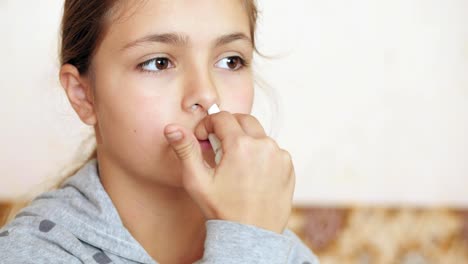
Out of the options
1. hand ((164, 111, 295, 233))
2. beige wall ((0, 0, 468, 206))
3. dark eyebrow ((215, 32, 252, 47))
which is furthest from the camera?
beige wall ((0, 0, 468, 206))

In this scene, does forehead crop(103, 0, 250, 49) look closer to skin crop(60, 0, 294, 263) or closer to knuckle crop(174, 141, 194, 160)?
skin crop(60, 0, 294, 263)

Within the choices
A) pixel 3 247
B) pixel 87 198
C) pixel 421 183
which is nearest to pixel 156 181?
pixel 87 198

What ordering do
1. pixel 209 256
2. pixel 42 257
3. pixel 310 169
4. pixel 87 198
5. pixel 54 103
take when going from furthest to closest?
pixel 310 169 → pixel 54 103 → pixel 87 198 → pixel 42 257 → pixel 209 256

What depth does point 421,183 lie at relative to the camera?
1.99m

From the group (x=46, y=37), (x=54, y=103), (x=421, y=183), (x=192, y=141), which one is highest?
(x=192, y=141)

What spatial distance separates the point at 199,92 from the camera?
1.02 m

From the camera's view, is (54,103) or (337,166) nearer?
(54,103)

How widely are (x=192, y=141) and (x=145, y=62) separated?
16cm

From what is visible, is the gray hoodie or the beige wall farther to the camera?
the beige wall

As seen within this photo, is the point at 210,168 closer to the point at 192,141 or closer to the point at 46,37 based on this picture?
the point at 192,141

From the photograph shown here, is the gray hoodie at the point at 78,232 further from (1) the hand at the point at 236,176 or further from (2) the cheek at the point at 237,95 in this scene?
(2) the cheek at the point at 237,95

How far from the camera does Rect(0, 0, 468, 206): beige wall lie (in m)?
1.86

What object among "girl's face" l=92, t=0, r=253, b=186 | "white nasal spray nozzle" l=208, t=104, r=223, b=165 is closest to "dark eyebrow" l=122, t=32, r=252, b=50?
"girl's face" l=92, t=0, r=253, b=186

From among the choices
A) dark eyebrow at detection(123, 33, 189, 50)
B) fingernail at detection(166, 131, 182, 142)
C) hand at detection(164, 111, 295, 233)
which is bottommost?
hand at detection(164, 111, 295, 233)
